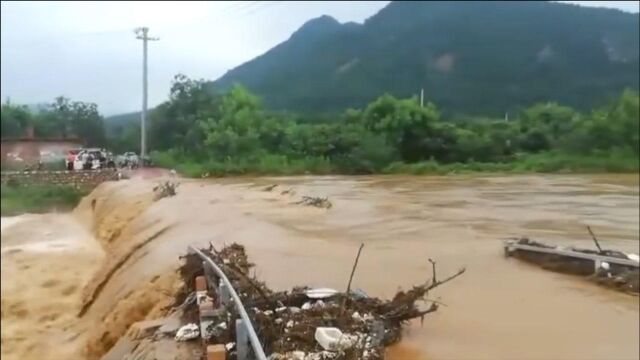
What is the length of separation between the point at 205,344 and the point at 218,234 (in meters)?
1.68

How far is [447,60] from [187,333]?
1468 mm

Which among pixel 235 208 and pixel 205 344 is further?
pixel 235 208

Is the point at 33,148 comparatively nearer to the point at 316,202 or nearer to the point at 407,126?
the point at 407,126

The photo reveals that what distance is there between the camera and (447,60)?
8.82 feet

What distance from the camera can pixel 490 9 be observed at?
321cm

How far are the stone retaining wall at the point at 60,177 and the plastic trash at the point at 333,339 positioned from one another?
54 cm

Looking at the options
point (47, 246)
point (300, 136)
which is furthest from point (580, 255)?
point (47, 246)

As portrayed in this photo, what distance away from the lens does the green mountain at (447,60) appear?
7.00 feet

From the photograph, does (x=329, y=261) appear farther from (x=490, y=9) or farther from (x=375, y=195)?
(x=490, y=9)

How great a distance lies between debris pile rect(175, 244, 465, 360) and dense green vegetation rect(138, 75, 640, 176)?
298 millimetres

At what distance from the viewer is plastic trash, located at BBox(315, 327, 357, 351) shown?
4.52 ft

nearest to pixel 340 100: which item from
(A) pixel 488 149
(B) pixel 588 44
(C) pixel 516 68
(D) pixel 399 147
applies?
(D) pixel 399 147

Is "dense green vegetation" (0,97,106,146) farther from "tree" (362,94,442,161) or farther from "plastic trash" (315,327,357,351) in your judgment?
"tree" (362,94,442,161)

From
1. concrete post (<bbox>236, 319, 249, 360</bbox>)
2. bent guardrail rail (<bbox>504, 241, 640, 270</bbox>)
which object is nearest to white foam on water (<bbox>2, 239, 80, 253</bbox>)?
bent guardrail rail (<bbox>504, 241, 640, 270</bbox>)
